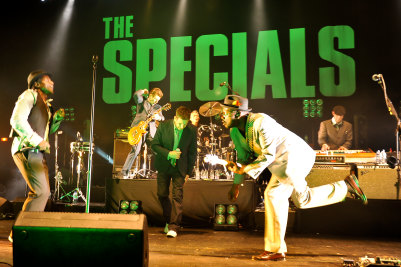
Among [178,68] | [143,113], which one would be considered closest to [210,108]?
[143,113]

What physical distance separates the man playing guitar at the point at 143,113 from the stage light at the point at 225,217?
8.54 ft

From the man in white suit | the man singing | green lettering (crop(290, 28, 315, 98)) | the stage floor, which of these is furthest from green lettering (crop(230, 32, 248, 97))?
the man singing

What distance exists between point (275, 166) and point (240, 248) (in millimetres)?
1497

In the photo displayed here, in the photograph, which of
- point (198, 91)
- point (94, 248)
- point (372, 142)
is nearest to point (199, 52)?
point (198, 91)

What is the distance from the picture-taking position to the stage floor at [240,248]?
4012 millimetres

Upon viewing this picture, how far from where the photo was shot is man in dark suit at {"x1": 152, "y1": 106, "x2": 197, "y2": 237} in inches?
233

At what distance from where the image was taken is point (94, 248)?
2.63 meters

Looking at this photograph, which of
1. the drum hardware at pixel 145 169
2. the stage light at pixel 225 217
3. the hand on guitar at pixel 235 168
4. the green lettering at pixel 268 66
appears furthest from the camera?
the green lettering at pixel 268 66

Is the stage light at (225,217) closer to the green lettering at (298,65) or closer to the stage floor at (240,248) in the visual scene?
the stage floor at (240,248)

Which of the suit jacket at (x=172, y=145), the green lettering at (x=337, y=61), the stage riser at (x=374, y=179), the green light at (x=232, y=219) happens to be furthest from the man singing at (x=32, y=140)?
the green lettering at (x=337, y=61)

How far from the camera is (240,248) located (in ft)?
16.2

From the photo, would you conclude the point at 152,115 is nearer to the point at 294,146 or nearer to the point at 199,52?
the point at 199,52

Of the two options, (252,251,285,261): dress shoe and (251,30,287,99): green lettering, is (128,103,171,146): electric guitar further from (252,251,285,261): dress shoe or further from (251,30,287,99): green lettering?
(252,251,285,261): dress shoe

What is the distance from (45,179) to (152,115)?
439 cm
